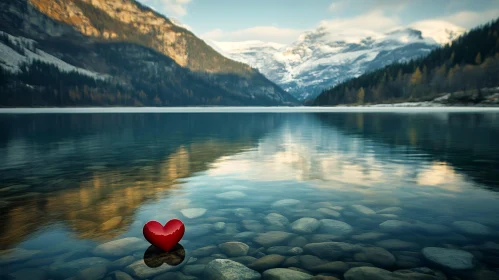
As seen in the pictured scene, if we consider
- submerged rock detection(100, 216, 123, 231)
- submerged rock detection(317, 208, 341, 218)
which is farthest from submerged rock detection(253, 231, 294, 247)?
submerged rock detection(100, 216, 123, 231)

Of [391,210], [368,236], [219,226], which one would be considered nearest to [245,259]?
[219,226]

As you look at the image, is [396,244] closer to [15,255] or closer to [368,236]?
[368,236]

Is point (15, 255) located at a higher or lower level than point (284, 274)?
higher

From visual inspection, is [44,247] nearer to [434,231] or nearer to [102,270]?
[102,270]

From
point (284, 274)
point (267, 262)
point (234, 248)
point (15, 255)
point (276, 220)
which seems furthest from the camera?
point (276, 220)

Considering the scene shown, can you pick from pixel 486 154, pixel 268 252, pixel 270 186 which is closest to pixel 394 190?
pixel 270 186

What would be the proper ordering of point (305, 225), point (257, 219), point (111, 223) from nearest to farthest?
point (305, 225) → point (111, 223) → point (257, 219)

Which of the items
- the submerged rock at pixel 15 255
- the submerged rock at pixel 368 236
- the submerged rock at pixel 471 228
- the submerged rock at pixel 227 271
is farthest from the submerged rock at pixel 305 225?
the submerged rock at pixel 15 255
